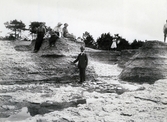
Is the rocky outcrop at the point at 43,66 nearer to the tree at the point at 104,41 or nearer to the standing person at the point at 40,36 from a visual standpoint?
the standing person at the point at 40,36

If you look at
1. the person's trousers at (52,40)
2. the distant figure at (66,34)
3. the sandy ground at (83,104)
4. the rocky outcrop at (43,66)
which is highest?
the distant figure at (66,34)

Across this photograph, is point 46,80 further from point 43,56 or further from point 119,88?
point 119,88

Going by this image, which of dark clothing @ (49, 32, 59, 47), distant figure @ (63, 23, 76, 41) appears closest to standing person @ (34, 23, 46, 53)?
dark clothing @ (49, 32, 59, 47)

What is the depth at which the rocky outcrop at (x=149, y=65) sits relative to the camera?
8.73 metres

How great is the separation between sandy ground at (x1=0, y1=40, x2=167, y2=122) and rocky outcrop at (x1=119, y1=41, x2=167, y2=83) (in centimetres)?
149

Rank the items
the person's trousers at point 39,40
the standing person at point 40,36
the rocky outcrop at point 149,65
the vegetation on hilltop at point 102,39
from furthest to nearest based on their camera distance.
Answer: the vegetation on hilltop at point 102,39 → the person's trousers at point 39,40 → the standing person at point 40,36 → the rocky outcrop at point 149,65

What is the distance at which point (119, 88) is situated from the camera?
734 cm

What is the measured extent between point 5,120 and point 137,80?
6.15 metres

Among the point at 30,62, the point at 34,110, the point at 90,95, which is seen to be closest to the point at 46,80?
the point at 30,62

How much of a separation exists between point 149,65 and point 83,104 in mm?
4916

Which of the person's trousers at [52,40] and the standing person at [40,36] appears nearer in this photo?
the person's trousers at [52,40]

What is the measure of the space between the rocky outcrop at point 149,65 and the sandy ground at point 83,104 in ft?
4.89

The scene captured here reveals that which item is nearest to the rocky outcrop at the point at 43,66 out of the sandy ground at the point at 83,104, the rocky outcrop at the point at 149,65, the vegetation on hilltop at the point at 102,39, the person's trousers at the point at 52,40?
the person's trousers at the point at 52,40

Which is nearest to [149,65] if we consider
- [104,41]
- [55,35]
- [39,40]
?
[55,35]
